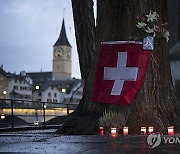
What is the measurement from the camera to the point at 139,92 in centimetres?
777

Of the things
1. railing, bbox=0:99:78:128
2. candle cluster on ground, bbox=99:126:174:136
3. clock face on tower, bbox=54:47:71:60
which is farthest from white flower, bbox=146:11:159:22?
clock face on tower, bbox=54:47:71:60

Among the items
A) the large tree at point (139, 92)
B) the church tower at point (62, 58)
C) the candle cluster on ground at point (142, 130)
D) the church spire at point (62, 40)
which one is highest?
A: the church spire at point (62, 40)

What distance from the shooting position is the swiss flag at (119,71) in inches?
308

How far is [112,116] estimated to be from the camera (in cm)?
755

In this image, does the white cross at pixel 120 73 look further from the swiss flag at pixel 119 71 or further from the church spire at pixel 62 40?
the church spire at pixel 62 40

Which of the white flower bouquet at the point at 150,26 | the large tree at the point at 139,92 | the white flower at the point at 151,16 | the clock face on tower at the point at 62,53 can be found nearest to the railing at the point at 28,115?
the large tree at the point at 139,92

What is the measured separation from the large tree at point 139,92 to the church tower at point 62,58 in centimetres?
16148

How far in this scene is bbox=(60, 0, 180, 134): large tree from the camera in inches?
300

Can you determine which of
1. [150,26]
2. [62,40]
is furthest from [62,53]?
[150,26]

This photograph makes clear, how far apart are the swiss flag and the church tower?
6367 inches

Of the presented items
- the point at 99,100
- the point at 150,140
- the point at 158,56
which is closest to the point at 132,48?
the point at 158,56

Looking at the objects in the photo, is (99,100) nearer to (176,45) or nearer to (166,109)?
(166,109)

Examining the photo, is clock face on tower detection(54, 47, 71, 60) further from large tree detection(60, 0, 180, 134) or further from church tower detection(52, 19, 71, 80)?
large tree detection(60, 0, 180, 134)

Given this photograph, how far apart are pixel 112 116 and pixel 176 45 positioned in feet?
24.5
